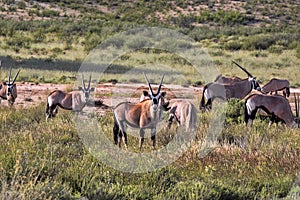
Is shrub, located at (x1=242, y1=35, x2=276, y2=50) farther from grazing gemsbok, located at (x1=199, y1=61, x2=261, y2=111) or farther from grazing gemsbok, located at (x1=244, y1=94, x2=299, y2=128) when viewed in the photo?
grazing gemsbok, located at (x1=244, y1=94, x2=299, y2=128)

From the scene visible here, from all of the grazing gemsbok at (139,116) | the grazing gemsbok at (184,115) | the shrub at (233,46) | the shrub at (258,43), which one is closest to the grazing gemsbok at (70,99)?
the grazing gemsbok at (184,115)

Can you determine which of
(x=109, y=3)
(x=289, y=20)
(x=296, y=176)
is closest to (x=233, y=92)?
(x=296, y=176)

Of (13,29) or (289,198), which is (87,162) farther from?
(13,29)

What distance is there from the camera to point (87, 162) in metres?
7.44

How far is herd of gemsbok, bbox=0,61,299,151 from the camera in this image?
911 centimetres

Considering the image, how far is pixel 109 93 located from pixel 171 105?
20.6ft

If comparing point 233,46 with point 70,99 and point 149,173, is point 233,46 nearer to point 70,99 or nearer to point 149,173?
point 70,99

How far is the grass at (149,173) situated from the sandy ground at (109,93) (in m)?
6.18

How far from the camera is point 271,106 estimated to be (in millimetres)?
11523

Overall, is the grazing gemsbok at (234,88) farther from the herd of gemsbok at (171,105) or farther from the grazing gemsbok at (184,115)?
the grazing gemsbok at (184,115)

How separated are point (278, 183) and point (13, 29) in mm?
33959

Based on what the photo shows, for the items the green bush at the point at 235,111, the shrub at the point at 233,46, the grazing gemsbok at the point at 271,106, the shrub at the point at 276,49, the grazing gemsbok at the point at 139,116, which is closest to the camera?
the grazing gemsbok at the point at 139,116

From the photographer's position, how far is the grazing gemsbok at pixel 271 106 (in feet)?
37.7

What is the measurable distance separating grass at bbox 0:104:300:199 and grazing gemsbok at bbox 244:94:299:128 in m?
1.76
